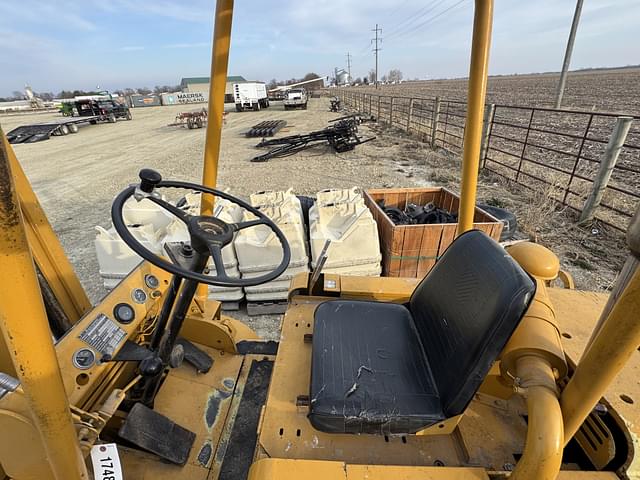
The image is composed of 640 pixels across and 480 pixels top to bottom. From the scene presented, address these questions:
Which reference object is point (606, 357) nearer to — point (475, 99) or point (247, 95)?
point (475, 99)

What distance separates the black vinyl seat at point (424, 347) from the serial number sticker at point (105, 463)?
2.04ft

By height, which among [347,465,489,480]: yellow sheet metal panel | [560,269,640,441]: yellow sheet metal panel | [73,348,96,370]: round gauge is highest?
[560,269,640,441]: yellow sheet metal panel

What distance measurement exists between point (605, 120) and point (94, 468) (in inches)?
804

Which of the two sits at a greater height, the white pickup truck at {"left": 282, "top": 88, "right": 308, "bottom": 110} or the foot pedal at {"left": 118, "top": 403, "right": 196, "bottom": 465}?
the foot pedal at {"left": 118, "top": 403, "right": 196, "bottom": 465}

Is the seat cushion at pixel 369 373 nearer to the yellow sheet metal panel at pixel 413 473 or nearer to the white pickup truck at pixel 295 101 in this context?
the yellow sheet metal panel at pixel 413 473

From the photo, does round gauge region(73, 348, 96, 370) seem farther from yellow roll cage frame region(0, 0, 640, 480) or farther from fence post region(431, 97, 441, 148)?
fence post region(431, 97, 441, 148)

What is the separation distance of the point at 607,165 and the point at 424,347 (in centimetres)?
437

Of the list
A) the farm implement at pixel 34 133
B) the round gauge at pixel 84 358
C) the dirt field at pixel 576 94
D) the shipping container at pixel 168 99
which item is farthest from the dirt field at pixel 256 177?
the shipping container at pixel 168 99

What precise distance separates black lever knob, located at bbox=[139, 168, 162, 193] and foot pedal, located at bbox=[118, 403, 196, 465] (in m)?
0.90

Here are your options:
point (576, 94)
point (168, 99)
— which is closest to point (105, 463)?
point (576, 94)

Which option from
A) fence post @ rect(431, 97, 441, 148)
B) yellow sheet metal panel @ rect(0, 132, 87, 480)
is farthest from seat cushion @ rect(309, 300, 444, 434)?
fence post @ rect(431, 97, 441, 148)

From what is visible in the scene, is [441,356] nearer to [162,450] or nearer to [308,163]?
[162,450]

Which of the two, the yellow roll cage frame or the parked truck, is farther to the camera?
the parked truck

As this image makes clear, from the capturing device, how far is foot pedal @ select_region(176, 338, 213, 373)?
1887 mm
